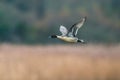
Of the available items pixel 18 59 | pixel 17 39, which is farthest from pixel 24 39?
pixel 18 59

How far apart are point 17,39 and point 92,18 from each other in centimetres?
72

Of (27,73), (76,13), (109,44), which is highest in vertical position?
(76,13)

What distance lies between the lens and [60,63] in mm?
4582

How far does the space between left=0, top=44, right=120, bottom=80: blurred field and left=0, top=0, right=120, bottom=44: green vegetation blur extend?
19cm

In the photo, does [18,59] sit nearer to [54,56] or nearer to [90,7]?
[54,56]

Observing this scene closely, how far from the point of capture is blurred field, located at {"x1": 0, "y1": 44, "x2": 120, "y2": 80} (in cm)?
440

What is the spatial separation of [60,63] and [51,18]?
677mm

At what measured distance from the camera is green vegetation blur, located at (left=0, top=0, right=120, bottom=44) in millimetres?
5051

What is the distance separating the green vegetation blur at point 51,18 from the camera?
199 inches

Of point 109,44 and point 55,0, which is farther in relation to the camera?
point 55,0

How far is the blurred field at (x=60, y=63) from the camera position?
14.4 feet

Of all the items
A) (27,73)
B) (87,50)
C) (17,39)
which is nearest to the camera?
(27,73)

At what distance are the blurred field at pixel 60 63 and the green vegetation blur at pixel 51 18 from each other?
0.19 meters

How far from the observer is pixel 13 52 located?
4855 millimetres
